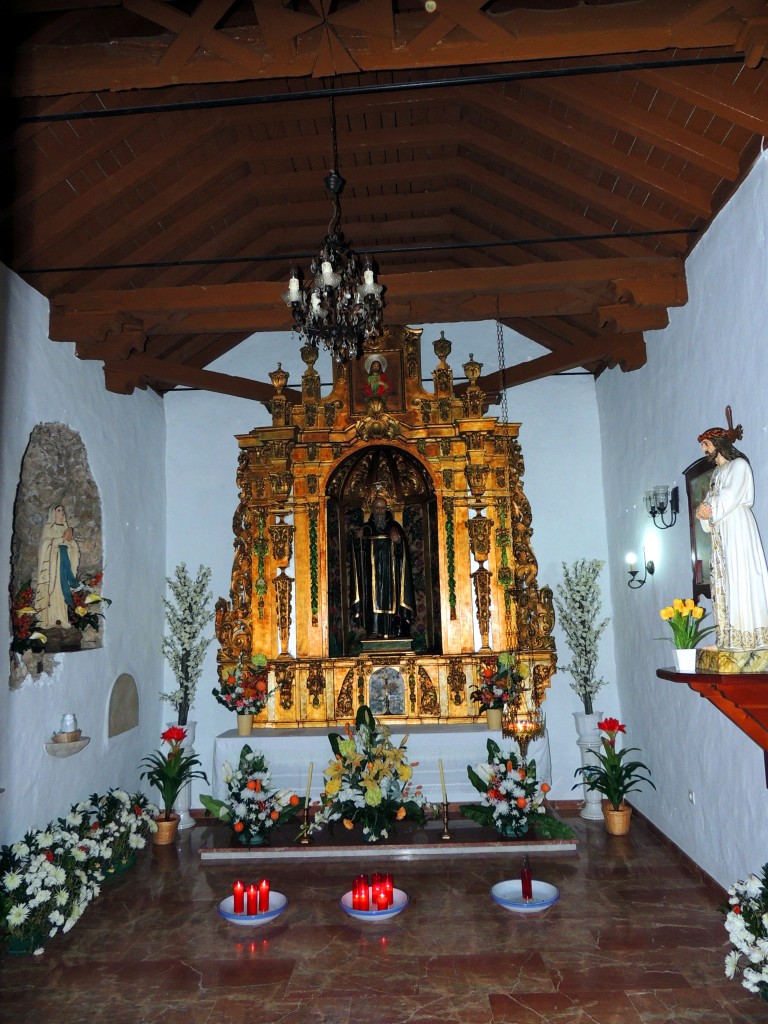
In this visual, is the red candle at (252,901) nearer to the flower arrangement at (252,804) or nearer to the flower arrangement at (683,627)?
the flower arrangement at (252,804)

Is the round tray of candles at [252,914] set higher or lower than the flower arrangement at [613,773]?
lower

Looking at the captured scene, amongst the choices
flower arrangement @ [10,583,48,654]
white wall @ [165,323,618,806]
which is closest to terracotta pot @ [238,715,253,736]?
white wall @ [165,323,618,806]

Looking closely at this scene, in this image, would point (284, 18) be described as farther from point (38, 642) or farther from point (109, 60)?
point (38, 642)

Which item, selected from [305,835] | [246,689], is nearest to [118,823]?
[305,835]

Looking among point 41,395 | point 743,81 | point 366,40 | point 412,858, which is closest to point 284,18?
point 366,40

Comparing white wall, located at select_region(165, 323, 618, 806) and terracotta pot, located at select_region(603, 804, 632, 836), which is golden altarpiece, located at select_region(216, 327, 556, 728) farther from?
terracotta pot, located at select_region(603, 804, 632, 836)

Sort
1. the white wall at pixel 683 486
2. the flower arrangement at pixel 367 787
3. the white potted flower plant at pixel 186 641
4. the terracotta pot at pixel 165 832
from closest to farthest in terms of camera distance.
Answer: the white wall at pixel 683 486
the flower arrangement at pixel 367 787
the terracotta pot at pixel 165 832
the white potted flower plant at pixel 186 641

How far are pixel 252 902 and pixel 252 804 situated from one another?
5.66 feet

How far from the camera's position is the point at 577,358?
9078 millimetres

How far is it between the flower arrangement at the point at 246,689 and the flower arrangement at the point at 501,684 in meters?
2.59

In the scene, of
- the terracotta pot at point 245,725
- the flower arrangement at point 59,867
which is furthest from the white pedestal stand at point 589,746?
the flower arrangement at point 59,867

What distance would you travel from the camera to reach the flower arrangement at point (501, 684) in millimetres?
9148

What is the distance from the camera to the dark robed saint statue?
34.1ft

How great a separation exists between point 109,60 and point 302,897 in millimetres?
6489
